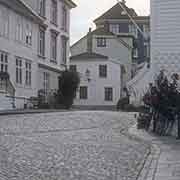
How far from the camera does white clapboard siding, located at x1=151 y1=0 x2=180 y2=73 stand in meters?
16.3

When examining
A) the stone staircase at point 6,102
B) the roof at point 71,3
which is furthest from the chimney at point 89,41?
the stone staircase at point 6,102

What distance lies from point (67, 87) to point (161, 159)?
26.3m

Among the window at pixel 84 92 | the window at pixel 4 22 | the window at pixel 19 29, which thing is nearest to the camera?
the window at pixel 4 22

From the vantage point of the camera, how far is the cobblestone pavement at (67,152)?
944 cm

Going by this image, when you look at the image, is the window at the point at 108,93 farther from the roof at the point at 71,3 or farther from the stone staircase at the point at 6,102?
the stone staircase at the point at 6,102

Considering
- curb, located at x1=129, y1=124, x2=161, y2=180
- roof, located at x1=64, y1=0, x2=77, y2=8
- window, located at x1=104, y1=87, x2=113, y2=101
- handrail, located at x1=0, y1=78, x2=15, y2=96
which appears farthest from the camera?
window, located at x1=104, y1=87, x2=113, y2=101

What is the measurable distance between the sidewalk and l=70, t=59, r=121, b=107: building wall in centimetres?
4376

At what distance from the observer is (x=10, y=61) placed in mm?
32312

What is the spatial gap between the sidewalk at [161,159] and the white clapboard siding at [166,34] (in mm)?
2237

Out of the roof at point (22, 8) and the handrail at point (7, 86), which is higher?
the roof at point (22, 8)

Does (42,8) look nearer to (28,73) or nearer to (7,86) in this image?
(28,73)

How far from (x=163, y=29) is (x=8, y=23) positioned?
17190 mm

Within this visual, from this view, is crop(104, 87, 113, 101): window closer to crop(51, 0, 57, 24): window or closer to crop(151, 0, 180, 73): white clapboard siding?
crop(51, 0, 57, 24): window

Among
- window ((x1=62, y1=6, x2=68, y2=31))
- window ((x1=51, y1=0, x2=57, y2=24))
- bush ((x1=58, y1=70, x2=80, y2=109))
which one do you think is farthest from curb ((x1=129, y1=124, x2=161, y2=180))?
window ((x1=62, y1=6, x2=68, y2=31))
